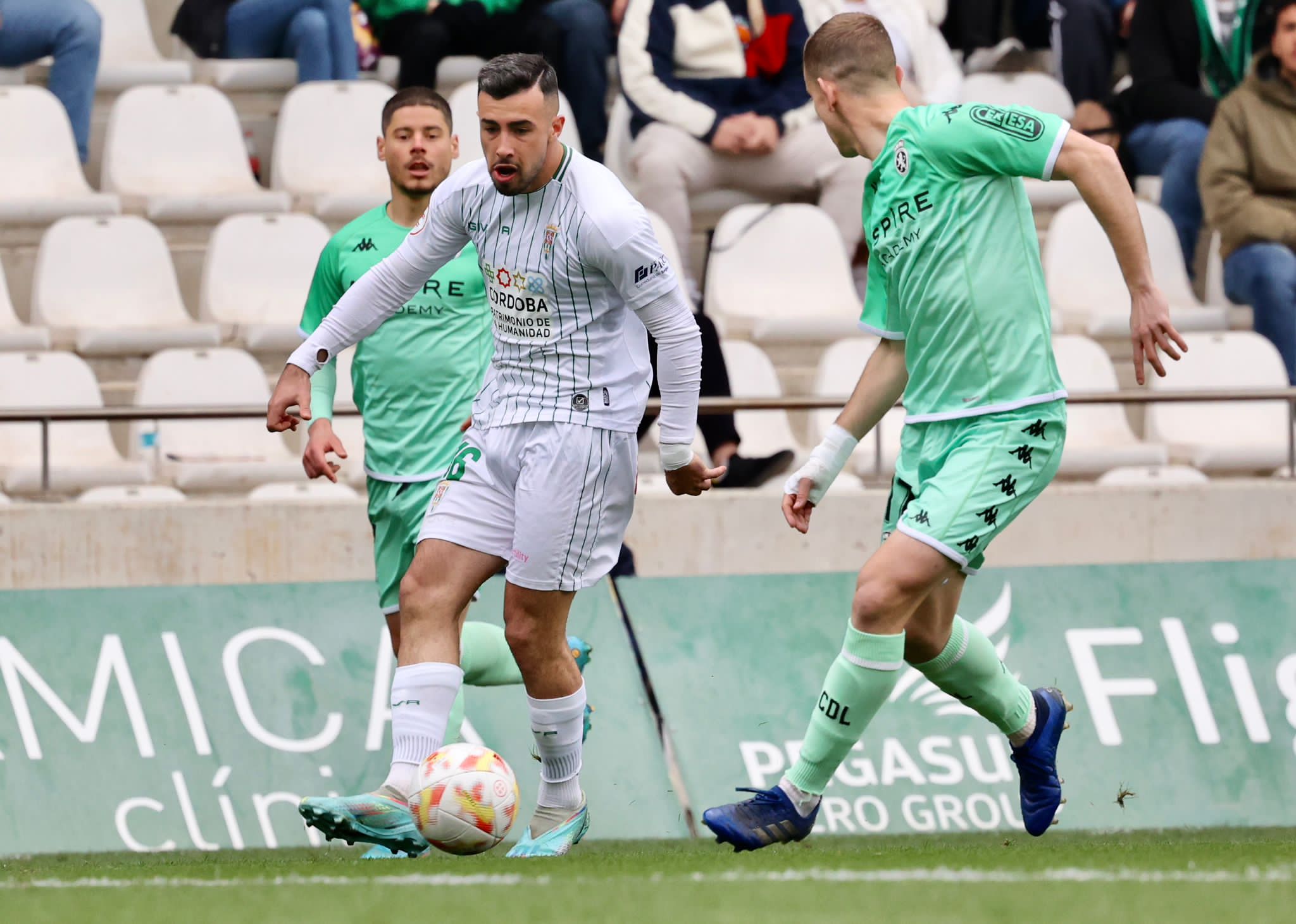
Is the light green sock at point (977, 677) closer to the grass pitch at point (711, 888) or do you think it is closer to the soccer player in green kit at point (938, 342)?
the soccer player in green kit at point (938, 342)

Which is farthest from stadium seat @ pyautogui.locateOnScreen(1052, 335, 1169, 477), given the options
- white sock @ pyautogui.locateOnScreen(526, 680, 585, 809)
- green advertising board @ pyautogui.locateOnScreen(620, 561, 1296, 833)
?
white sock @ pyautogui.locateOnScreen(526, 680, 585, 809)

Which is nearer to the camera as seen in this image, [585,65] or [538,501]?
[538,501]

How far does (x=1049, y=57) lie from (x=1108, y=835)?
678 centimetres

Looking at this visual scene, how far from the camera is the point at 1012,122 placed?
4938 millimetres

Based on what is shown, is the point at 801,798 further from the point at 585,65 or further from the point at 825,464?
the point at 585,65

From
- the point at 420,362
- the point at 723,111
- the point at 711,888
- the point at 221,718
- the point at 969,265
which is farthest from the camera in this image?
the point at 723,111

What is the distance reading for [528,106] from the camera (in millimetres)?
5141

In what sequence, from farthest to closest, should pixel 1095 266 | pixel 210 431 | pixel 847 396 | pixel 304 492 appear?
pixel 1095 266 → pixel 210 431 → pixel 847 396 → pixel 304 492

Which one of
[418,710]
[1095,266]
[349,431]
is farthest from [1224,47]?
[418,710]

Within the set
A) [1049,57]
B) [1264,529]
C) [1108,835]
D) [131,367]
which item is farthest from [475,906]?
[1049,57]

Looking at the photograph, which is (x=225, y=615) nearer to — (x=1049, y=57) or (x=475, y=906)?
(x=475, y=906)

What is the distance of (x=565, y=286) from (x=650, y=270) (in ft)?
0.77

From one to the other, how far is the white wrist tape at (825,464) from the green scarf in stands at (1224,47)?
21.4 feet

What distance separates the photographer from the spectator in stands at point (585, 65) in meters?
10.8
